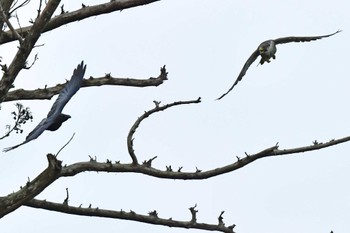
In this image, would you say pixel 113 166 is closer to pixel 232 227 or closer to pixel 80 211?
pixel 80 211

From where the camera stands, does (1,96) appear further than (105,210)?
No

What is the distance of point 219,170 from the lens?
1324cm

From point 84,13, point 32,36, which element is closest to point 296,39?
point 84,13

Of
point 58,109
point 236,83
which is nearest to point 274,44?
point 236,83

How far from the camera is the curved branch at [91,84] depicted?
1463cm

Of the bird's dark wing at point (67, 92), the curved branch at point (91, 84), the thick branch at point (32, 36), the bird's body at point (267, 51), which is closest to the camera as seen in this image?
the bird's dark wing at point (67, 92)

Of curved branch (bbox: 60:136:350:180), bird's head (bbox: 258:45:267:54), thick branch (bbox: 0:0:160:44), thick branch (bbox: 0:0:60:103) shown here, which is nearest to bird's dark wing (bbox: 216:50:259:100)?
bird's head (bbox: 258:45:267:54)

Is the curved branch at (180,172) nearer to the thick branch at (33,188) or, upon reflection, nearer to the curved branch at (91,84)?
the thick branch at (33,188)

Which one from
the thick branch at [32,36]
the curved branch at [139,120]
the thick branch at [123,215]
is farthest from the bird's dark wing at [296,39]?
the thick branch at [32,36]

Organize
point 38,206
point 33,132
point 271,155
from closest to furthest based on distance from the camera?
1. point 33,132
2. point 271,155
3. point 38,206

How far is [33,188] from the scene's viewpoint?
10.5m

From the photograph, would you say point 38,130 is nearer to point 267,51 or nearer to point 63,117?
point 63,117

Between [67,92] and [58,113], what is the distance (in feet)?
2.64

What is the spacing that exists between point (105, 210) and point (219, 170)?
1.82 metres
